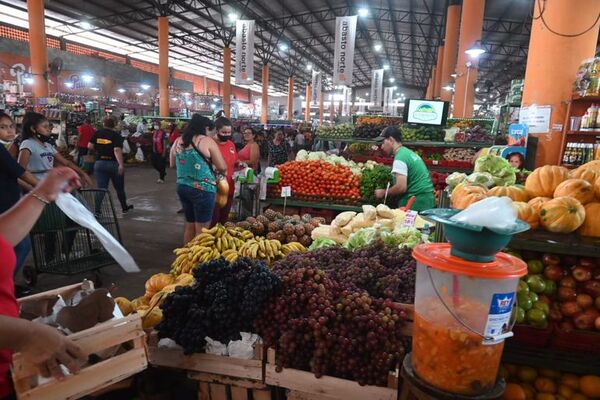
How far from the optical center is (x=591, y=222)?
6.03 feet

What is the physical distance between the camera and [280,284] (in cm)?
221

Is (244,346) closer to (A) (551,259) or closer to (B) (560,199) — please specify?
(A) (551,259)

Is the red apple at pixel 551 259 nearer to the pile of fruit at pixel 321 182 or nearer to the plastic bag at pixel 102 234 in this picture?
the plastic bag at pixel 102 234

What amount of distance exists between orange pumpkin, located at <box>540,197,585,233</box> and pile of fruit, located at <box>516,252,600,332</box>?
21cm

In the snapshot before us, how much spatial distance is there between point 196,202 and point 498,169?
3446mm

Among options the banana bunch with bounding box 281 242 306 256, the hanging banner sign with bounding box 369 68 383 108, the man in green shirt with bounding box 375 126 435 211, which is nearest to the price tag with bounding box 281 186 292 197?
the man in green shirt with bounding box 375 126 435 211

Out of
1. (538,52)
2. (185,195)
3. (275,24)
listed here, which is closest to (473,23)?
(538,52)

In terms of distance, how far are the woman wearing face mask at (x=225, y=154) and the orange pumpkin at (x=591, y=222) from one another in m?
4.76

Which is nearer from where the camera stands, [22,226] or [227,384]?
[22,226]

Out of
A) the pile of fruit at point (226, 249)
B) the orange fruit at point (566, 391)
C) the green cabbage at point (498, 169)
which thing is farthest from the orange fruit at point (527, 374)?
the pile of fruit at point (226, 249)

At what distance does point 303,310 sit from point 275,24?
27.1 meters

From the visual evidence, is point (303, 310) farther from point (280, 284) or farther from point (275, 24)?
point (275, 24)

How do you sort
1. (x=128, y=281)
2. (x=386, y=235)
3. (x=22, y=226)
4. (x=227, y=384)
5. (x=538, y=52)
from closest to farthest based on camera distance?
1. (x=22, y=226)
2. (x=227, y=384)
3. (x=386, y=235)
4. (x=128, y=281)
5. (x=538, y=52)

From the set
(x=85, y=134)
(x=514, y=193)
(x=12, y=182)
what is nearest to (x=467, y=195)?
(x=514, y=193)
